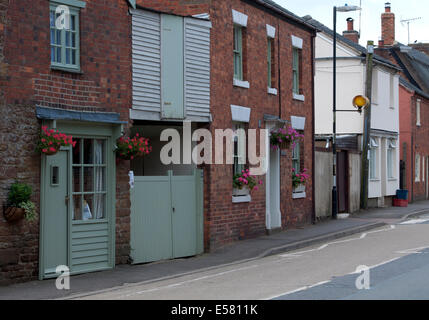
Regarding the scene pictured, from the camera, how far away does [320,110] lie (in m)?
32.2

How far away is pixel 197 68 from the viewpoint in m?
17.2

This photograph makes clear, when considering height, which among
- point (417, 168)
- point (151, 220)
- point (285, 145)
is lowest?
point (151, 220)

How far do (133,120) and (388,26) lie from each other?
32.2 meters

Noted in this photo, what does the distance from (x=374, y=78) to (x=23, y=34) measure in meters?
23.0

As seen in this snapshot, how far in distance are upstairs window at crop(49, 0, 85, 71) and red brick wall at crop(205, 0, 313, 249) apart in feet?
15.2

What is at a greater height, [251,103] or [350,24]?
[350,24]

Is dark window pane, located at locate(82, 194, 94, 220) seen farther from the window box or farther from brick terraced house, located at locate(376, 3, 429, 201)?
brick terraced house, located at locate(376, 3, 429, 201)

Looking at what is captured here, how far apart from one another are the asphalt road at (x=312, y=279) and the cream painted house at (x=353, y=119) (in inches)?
436

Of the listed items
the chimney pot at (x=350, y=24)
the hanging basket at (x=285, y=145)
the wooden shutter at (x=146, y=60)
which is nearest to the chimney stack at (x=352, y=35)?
the chimney pot at (x=350, y=24)

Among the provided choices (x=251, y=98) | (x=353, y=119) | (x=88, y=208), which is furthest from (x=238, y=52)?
(x=353, y=119)

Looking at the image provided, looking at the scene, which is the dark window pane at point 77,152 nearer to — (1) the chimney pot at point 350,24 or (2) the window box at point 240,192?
(2) the window box at point 240,192

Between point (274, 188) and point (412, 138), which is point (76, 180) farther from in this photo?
point (412, 138)

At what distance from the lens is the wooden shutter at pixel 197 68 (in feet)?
55.3

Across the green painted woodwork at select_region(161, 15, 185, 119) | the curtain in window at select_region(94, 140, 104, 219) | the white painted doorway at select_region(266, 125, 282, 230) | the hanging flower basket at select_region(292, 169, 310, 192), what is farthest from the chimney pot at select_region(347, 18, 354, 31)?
the curtain in window at select_region(94, 140, 104, 219)
